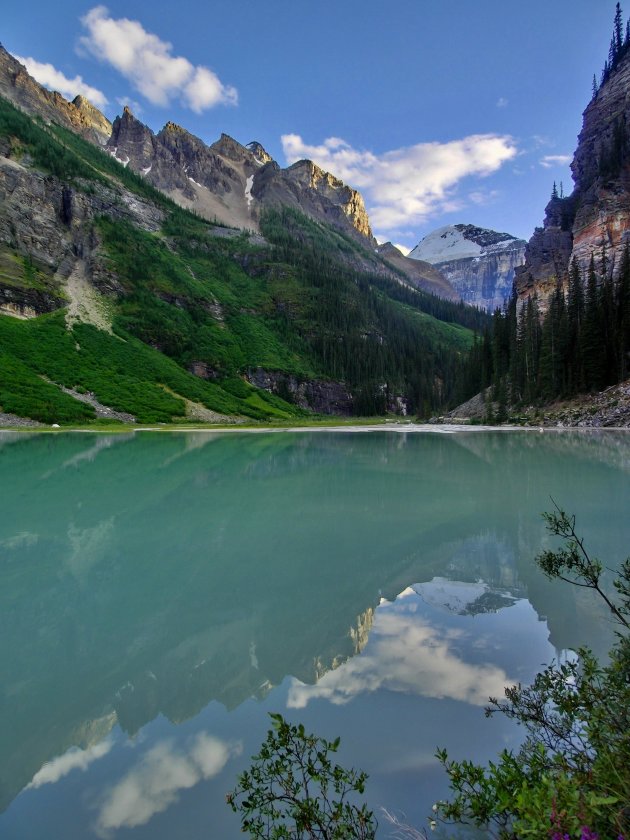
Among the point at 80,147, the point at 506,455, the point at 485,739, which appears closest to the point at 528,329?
the point at 506,455

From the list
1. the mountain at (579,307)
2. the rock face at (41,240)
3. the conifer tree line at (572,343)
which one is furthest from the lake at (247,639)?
the rock face at (41,240)

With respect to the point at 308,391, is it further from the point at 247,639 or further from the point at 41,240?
the point at 247,639

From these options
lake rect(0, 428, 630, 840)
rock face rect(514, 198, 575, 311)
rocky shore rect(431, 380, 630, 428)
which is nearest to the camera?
lake rect(0, 428, 630, 840)

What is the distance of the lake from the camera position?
14.9ft

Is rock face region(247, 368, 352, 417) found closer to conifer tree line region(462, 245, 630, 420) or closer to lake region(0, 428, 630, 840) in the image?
conifer tree line region(462, 245, 630, 420)

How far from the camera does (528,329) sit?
245 feet

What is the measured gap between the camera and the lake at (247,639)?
14.9 feet

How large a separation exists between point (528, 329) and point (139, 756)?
81.0m

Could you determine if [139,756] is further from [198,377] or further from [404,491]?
[198,377]

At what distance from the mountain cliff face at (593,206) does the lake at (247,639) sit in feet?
237

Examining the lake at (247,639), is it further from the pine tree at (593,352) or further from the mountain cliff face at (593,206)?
the mountain cliff face at (593,206)

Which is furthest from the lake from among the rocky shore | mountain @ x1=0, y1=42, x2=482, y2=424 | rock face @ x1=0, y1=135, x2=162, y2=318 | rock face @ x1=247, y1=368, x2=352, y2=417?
rock face @ x1=247, y1=368, x2=352, y2=417

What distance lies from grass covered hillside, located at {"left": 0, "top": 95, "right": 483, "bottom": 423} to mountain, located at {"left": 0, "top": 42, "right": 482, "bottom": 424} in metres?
0.41

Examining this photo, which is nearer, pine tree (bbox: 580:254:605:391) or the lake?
the lake
